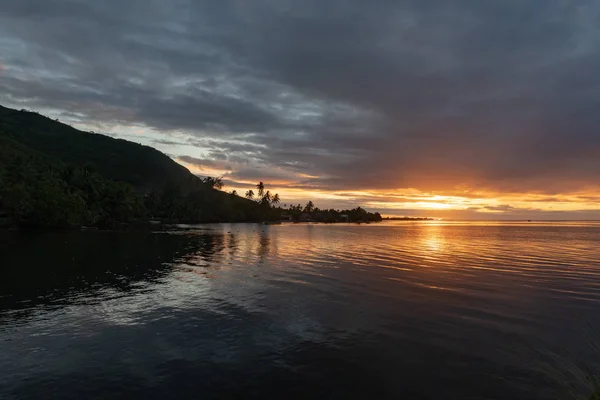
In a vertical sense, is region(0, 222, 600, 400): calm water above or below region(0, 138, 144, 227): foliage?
below

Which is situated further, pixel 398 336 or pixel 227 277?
pixel 227 277

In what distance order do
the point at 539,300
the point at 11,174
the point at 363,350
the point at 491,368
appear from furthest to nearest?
the point at 11,174 → the point at 539,300 → the point at 363,350 → the point at 491,368

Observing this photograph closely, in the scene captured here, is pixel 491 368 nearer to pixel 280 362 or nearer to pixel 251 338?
pixel 280 362

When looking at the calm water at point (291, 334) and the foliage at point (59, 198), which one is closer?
the calm water at point (291, 334)

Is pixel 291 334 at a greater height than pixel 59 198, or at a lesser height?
lesser

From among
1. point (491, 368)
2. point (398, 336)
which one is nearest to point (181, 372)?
point (398, 336)

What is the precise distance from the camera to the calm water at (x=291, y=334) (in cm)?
1556

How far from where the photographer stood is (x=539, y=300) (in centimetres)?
3144

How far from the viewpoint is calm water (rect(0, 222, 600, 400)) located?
1556cm

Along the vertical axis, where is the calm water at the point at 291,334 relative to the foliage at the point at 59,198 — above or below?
below

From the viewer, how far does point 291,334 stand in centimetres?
2222

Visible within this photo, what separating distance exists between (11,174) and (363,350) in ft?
456

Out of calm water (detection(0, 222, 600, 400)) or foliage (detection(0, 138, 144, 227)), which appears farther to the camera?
foliage (detection(0, 138, 144, 227))

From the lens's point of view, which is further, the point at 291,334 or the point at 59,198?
the point at 59,198
